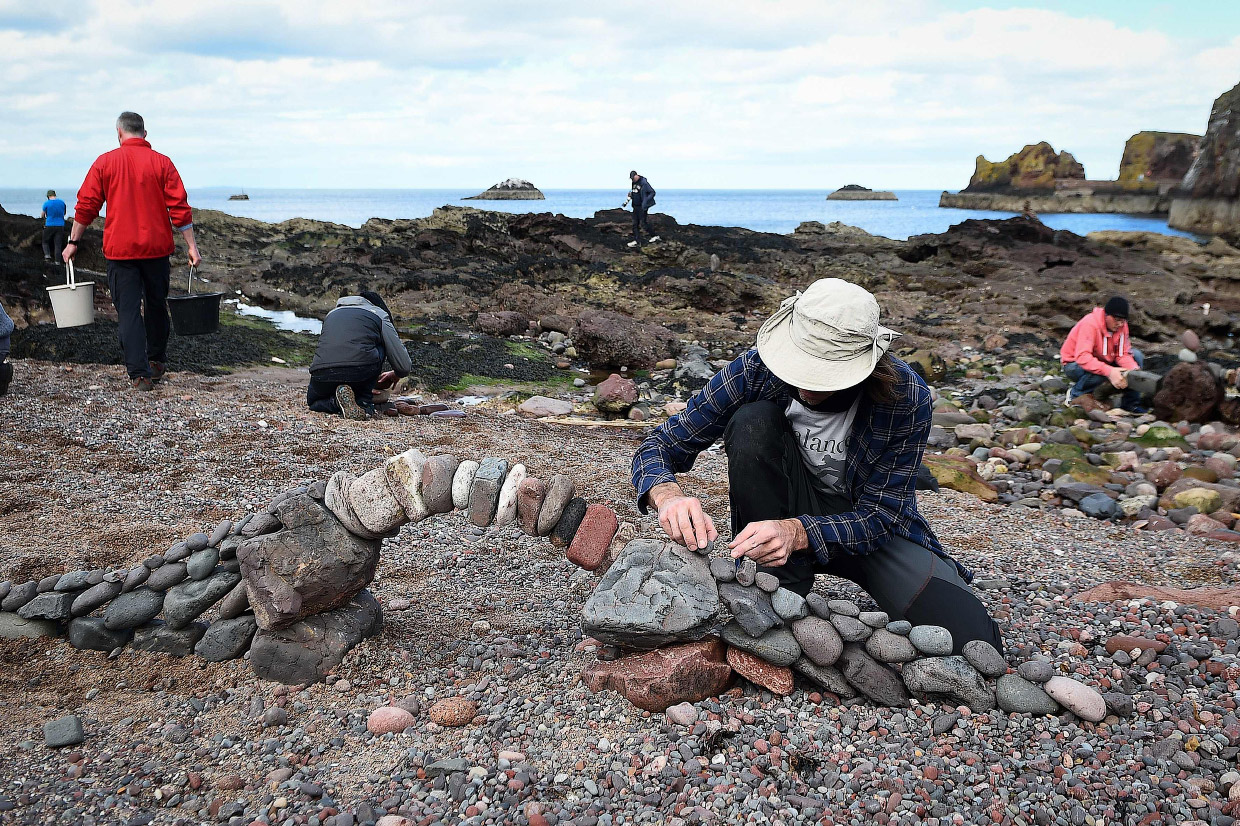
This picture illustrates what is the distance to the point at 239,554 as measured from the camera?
11.0 feet

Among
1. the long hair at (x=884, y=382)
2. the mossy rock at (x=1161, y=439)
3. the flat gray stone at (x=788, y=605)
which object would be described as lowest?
the mossy rock at (x=1161, y=439)

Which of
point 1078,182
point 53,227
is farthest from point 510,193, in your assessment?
point 53,227

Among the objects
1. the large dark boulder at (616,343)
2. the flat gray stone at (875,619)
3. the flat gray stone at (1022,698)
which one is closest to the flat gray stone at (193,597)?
the flat gray stone at (875,619)

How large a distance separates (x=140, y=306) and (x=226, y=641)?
5.63 meters

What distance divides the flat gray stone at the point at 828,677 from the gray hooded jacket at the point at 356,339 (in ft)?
18.2

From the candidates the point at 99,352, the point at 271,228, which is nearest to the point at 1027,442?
the point at 99,352

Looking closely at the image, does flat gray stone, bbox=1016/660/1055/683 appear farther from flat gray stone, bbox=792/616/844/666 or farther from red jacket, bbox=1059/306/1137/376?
red jacket, bbox=1059/306/1137/376

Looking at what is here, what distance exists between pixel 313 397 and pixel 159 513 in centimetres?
299

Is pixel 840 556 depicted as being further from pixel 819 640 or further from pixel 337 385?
pixel 337 385

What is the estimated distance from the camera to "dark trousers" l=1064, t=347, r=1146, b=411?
1065 centimetres

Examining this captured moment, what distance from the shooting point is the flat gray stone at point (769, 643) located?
314cm

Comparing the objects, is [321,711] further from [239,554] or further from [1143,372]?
[1143,372]

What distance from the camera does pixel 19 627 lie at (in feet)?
11.7

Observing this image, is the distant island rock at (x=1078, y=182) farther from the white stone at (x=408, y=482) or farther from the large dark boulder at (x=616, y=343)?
the white stone at (x=408, y=482)
